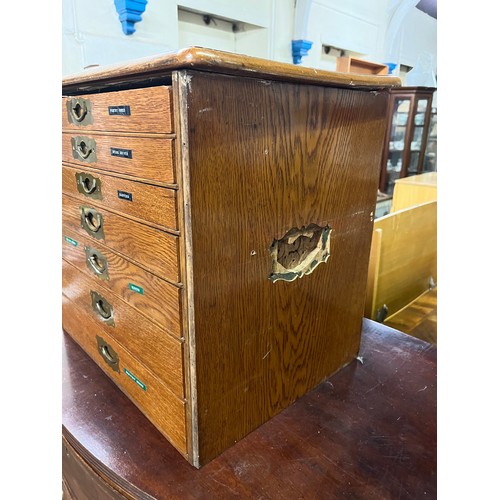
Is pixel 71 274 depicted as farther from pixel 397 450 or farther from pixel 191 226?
pixel 397 450

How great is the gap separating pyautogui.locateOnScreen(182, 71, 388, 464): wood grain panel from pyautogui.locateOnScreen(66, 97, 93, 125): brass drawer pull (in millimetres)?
239

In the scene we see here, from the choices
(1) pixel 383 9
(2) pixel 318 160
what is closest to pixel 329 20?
(1) pixel 383 9

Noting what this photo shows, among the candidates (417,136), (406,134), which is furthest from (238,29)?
(417,136)

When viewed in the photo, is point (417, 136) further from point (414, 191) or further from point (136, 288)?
point (136, 288)

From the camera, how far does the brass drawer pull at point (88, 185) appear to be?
586 millimetres

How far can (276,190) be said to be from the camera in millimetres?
506

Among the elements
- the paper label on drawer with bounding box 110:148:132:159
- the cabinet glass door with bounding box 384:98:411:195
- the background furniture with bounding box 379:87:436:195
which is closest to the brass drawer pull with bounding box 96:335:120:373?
the paper label on drawer with bounding box 110:148:132:159

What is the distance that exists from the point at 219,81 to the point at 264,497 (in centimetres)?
50

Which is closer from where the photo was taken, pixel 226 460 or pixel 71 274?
pixel 226 460

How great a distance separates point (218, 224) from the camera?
452mm

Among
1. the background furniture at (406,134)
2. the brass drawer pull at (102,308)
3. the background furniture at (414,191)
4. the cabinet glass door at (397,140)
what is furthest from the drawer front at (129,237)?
the cabinet glass door at (397,140)

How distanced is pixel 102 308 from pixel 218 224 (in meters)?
0.34
